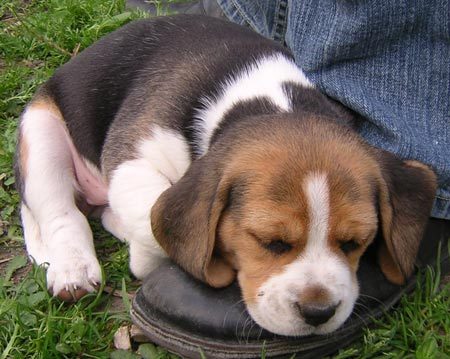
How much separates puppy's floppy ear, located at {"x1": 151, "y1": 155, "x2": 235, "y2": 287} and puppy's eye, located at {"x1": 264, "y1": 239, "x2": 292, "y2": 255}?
0.26 metres

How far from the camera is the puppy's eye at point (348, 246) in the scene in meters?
3.28

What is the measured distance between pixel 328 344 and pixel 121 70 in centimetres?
212

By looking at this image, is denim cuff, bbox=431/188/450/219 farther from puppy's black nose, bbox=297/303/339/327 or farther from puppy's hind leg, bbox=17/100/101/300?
puppy's hind leg, bbox=17/100/101/300

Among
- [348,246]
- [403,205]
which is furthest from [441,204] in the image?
[348,246]

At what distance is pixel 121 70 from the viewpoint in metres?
4.66

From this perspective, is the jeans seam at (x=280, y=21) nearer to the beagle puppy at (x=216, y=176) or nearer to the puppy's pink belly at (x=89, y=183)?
the beagle puppy at (x=216, y=176)

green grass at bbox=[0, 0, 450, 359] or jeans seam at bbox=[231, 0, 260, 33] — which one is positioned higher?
jeans seam at bbox=[231, 0, 260, 33]

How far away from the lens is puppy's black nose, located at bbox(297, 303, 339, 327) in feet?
10.1

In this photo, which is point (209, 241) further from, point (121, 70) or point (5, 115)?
point (5, 115)

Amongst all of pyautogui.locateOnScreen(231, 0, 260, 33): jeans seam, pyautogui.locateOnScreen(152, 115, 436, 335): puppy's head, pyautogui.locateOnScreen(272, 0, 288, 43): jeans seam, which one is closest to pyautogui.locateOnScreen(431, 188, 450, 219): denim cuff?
pyautogui.locateOnScreen(152, 115, 436, 335): puppy's head

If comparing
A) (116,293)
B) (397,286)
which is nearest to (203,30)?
(116,293)

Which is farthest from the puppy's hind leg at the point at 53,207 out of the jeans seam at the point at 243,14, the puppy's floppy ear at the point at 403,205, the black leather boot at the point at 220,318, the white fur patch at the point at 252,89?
the puppy's floppy ear at the point at 403,205

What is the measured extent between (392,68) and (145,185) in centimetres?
141

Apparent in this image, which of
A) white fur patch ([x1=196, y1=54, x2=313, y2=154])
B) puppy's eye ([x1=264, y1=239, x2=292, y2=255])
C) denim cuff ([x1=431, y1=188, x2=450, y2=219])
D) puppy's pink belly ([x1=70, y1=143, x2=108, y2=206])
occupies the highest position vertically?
white fur patch ([x1=196, y1=54, x2=313, y2=154])
